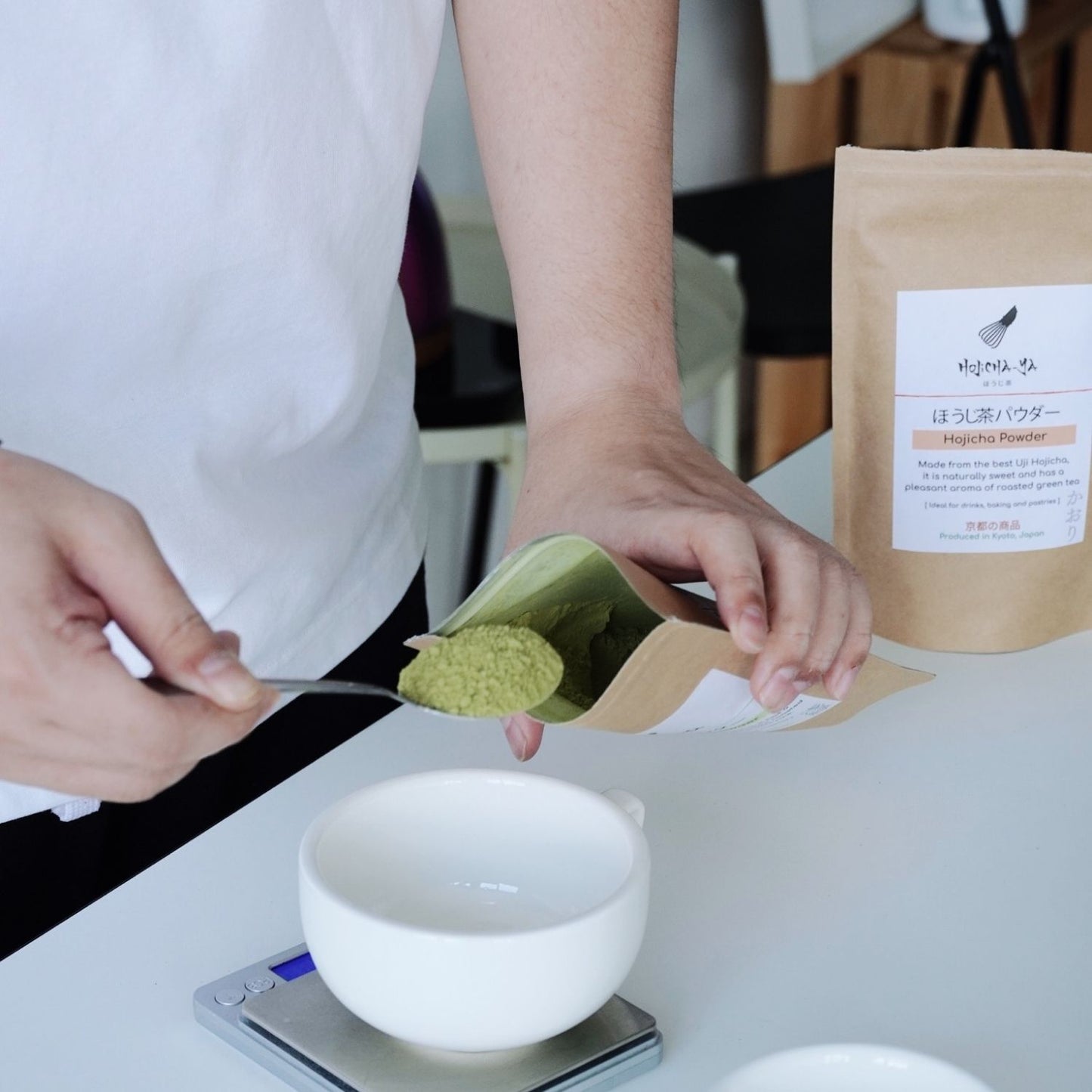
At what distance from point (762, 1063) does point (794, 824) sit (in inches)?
9.5

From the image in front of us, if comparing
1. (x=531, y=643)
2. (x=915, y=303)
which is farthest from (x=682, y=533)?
(x=915, y=303)

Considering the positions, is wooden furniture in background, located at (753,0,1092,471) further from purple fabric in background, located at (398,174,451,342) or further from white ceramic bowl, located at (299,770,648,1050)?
A: white ceramic bowl, located at (299,770,648,1050)

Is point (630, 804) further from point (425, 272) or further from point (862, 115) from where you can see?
point (862, 115)

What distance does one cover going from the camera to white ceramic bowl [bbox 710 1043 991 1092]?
44 centimetres

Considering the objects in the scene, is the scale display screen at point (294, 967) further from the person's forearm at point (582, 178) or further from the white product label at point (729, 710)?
the person's forearm at point (582, 178)

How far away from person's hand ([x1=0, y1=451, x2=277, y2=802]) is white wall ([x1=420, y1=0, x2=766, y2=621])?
4.90 ft

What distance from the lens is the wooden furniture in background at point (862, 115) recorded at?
2.66 metres

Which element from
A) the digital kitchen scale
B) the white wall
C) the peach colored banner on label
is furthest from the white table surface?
the white wall

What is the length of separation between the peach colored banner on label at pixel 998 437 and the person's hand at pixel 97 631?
1.43 feet

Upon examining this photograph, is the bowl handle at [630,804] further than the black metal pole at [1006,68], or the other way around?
the black metal pole at [1006,68]

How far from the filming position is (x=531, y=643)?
594 millimetres

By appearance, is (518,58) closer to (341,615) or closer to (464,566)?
(341,615)

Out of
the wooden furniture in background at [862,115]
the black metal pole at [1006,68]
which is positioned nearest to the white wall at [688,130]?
the wooden furniture in background at [862,115]

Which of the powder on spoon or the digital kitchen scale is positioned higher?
the powder on spoon
